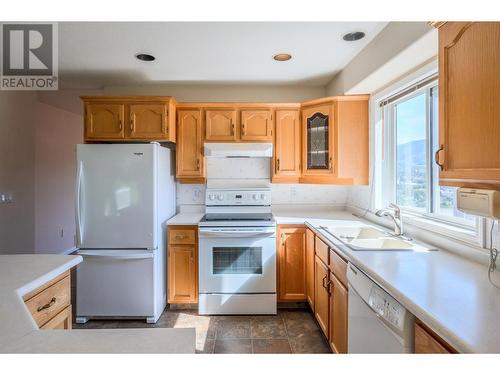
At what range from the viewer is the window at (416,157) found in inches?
72.4

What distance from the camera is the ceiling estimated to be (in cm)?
194

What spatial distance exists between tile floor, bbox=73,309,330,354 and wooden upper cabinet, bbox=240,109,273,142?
1.80m

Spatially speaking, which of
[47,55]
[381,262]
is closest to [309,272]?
[381,262]

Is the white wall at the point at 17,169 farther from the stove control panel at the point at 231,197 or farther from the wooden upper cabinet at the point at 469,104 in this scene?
the wooden upper cabinet at the point at 469,104

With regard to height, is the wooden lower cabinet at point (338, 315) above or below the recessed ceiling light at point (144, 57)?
below

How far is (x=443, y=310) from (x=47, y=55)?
10.4 feet

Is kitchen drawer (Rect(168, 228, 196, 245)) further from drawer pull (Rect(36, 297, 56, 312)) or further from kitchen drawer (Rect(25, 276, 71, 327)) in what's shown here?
drawer pull (Rect(36, 297, 56, 312))

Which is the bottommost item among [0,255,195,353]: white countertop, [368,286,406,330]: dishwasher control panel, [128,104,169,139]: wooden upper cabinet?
[368,286,406,330]: dishwasher control panel

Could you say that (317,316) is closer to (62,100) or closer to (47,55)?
(47,55)

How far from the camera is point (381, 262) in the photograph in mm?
1388

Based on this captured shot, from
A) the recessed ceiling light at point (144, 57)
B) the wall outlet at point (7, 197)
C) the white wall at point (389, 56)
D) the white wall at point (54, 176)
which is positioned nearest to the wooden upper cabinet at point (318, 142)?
the white wall at point (389, 56)

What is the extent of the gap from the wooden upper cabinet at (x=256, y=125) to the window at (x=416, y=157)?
1121 millimetres

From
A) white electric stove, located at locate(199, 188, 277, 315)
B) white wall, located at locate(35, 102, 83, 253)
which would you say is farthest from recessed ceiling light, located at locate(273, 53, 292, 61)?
white wall, located at locate(35, 102, 83, 253)

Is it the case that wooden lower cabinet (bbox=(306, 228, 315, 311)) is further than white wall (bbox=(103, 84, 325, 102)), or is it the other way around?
white wall (bbox=(103, 84, 325, 102))
